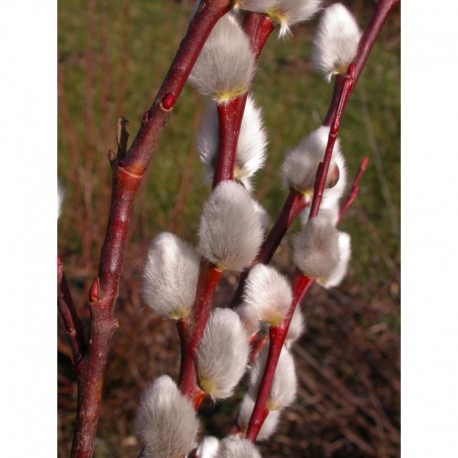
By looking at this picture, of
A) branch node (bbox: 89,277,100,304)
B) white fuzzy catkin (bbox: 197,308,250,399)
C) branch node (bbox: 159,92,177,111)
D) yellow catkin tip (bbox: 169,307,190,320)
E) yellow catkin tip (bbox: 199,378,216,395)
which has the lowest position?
yellow catkin tip (bbox: 199,378,216,395)

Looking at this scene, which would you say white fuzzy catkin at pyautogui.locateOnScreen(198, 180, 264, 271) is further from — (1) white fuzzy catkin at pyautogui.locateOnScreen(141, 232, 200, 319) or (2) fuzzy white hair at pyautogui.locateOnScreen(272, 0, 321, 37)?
(2) fuzzy white hair at pyautogui.locateOnScreen(272, 0, 321, 37)

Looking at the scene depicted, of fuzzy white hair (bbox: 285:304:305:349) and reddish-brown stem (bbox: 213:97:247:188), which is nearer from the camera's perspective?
reddish-brown stem (bbox: 213:97:247:188)

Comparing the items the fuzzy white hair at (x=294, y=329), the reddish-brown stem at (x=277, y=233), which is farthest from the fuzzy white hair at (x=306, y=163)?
the fuzzy white hair at (x=294, y=329)

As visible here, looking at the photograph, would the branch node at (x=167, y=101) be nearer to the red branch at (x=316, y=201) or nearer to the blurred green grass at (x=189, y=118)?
the red branch at (x=316, y=201)

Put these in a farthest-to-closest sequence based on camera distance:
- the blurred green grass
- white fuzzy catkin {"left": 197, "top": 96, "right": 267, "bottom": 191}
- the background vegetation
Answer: the blurred green grass < the background vegetation < white fuzzy catkin {"left": 197, "top": 96, "right": 267, "bottom": 191}

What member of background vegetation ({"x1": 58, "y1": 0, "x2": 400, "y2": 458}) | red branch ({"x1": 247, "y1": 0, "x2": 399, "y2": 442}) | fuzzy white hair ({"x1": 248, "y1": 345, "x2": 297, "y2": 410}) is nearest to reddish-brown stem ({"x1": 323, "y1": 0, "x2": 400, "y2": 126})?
red branch ({"x1": 247, "y1": 0, "x2": 399, "y2": 442})

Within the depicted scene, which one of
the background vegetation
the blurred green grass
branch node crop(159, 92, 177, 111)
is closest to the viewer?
branch node crop(159, 92, 177, 111)
